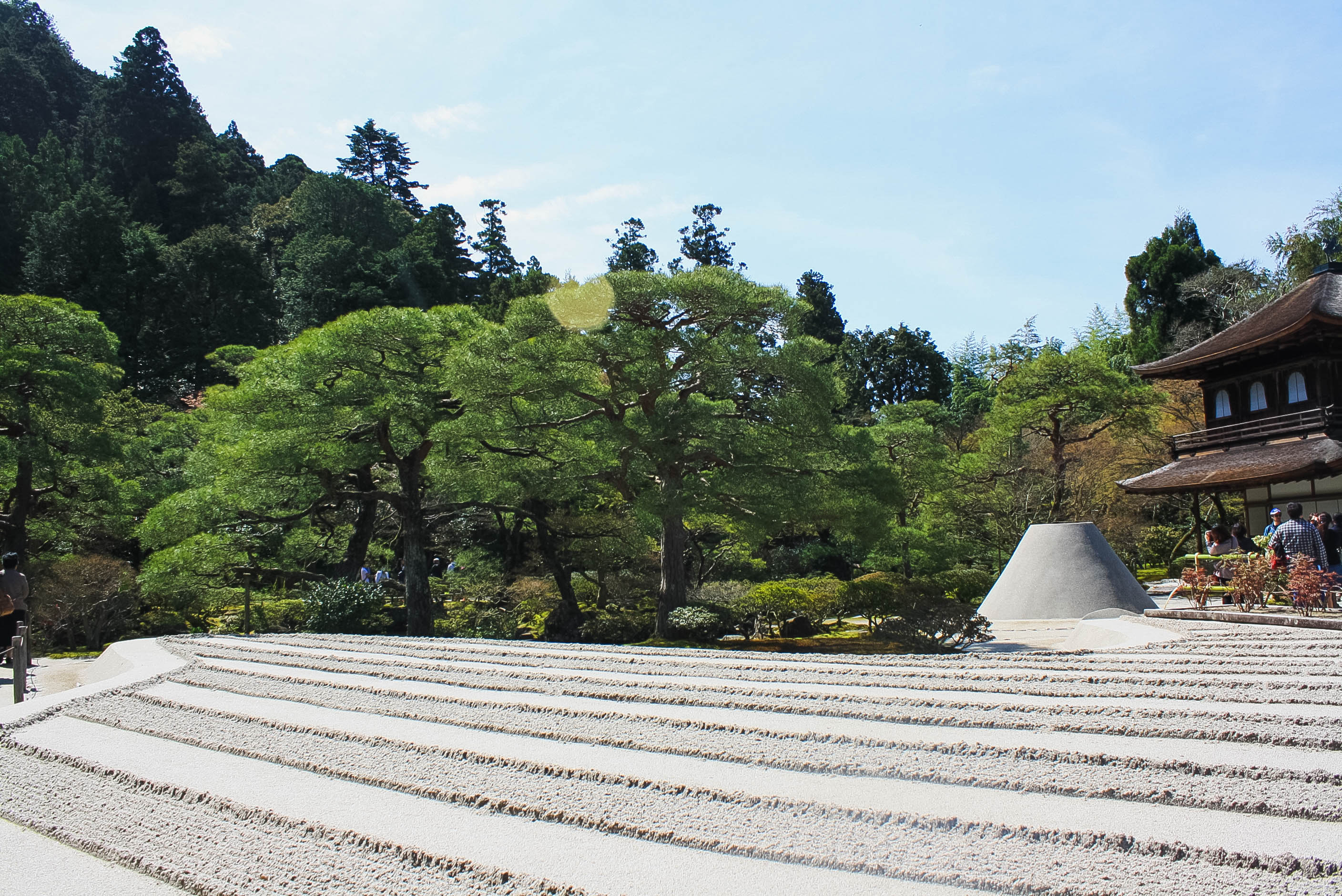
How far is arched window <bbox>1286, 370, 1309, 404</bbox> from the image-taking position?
16031 millimetres

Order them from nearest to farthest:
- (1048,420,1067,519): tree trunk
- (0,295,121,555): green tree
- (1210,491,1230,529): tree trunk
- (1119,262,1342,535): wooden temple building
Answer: (1119,262,1342,535): wooden temple building → (0,295,121,555): green tree → (1210,491,1230,529): tree trunk → (1048,420,1067,519): tree trunk

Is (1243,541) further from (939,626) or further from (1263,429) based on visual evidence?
(1263,429)

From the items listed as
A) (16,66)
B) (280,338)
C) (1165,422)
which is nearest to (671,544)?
(1165,422)

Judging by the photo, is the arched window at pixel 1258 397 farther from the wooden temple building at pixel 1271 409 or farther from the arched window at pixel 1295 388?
the arched window at pixel 1295 388

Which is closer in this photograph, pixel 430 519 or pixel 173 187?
pixel 430 519

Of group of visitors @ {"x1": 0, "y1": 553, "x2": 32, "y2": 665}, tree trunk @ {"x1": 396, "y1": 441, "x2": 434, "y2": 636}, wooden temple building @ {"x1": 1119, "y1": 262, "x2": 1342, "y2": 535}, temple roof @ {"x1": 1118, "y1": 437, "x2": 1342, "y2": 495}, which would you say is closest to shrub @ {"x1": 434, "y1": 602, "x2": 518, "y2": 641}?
tree trunk @ {"x1": 396, "y1": 441, "x2": 434, "y2": 636}

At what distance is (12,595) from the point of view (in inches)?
287

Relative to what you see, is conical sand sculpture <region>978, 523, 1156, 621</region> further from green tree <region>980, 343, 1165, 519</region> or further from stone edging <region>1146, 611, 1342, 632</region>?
green tree <region>980, 343, 1165, 519</region>

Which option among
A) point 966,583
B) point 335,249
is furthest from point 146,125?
point 966,583

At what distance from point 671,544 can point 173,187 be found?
142ft

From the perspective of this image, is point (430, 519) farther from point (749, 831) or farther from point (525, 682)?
point (749, 831)

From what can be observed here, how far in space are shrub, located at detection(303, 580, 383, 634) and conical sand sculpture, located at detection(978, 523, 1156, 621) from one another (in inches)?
359

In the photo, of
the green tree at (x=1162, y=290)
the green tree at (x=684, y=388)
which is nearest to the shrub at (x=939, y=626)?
the green tree at (x=684, y=388)

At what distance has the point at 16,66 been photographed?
51688 millimetres
